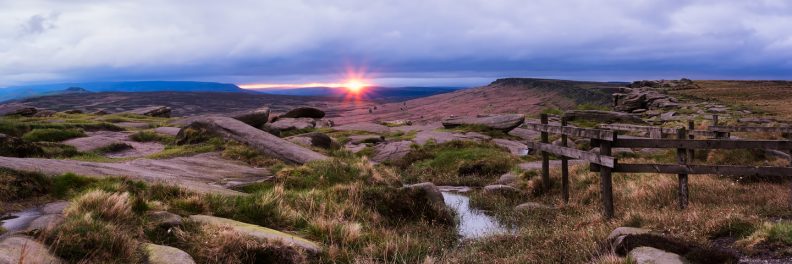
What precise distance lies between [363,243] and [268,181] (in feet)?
24.1

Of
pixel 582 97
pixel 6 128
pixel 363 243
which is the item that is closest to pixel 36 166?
pixel 363 243

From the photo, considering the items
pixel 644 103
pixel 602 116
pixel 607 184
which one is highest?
pixel 607 184

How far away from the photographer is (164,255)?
23.6ft

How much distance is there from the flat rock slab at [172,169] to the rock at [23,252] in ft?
17.9

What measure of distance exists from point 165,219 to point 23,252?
341cm

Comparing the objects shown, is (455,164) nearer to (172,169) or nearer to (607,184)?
(607,184)

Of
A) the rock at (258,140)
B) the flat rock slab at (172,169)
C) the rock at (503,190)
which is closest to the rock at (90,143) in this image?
the rock at (258,140)

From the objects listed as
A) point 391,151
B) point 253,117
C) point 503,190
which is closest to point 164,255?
point 503,190

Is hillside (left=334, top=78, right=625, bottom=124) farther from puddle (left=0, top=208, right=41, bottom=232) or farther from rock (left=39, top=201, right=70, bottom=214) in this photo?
puddle (left=0, top=208, right=41, bottom=232)

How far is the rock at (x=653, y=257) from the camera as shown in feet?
26.2

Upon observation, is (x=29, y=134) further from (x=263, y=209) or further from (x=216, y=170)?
(x=263, y=209)

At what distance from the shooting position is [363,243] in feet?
32.6

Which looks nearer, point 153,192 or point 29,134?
point 153,192

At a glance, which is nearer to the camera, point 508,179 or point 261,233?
point 261,233
